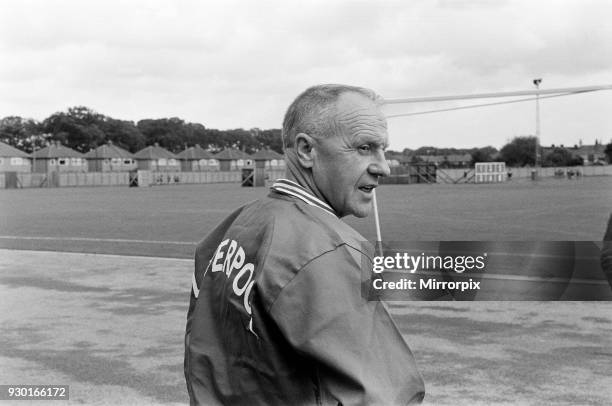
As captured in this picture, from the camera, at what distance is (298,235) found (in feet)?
4.33

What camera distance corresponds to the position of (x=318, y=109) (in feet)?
4.99

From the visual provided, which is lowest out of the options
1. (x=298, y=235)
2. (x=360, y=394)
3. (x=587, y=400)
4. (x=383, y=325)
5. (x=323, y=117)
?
(x=587, y=400)

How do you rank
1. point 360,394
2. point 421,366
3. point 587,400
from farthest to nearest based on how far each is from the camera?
point 421,366 < point 587,400 < point 360,394

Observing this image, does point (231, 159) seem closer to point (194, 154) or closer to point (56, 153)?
point (194, 154)

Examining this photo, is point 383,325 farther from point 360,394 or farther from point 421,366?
point 421,366

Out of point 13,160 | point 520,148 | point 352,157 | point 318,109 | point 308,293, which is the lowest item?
point 308,293

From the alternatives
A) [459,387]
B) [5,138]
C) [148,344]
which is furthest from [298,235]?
[5,138]

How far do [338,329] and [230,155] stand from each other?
12741cm

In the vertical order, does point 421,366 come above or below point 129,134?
below

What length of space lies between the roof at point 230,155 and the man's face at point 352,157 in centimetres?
12436

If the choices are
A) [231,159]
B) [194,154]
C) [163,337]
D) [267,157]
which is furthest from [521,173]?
[194,154]

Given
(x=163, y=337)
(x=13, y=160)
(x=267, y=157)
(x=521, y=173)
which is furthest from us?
(x=267, y=157)

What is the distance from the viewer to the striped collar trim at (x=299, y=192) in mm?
1487

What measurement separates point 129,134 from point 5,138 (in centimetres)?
1905
